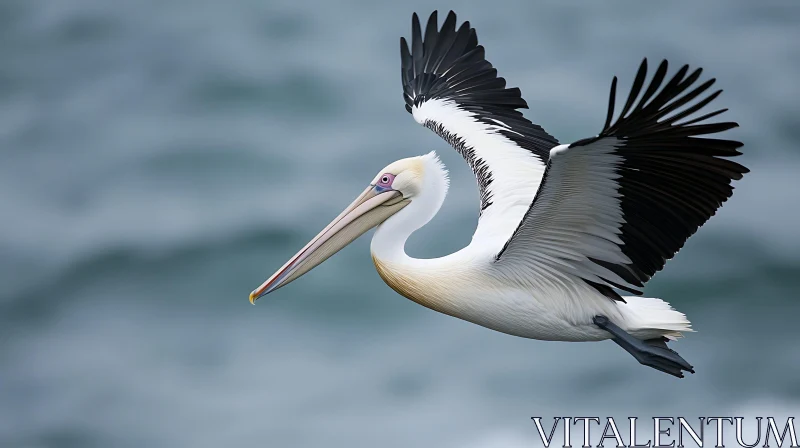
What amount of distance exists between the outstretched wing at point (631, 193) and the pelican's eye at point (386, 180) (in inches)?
50.7

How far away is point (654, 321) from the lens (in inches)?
379

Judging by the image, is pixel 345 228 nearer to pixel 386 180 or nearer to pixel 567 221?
pixel 386 180

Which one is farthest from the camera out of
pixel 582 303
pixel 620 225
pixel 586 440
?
pixel 586 440

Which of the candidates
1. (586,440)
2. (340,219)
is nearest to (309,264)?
(340,219)

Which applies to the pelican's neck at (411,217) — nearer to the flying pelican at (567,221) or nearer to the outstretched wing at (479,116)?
the flying pelican at (567,221)

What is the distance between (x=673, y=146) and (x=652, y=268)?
1.23m

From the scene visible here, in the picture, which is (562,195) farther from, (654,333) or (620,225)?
(654,333)

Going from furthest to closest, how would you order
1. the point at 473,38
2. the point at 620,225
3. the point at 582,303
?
the point at 473,38 → the point at 582,303 → the point at 620,225

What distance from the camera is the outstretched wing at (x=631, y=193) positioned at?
8.09 m

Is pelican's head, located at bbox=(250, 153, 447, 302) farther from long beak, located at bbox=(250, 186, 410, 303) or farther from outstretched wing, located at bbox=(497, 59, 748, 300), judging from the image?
outstretched wing, located at bbox=(497, 59, 748, 300)

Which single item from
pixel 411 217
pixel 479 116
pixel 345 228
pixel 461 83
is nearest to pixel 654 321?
pixel 411 217

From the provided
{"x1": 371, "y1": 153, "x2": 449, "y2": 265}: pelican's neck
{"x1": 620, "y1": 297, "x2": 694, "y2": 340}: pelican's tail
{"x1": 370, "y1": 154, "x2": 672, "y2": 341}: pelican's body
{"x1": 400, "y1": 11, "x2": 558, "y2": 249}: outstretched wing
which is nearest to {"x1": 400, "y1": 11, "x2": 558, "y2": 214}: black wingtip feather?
{"x1": 400, "y1": 11, "x2": 558, "y2": 249}: outstretched wing

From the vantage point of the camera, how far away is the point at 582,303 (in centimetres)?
966

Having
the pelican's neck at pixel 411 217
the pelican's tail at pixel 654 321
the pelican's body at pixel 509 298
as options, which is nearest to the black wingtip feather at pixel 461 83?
the pelican's neck at pixel 411 217
